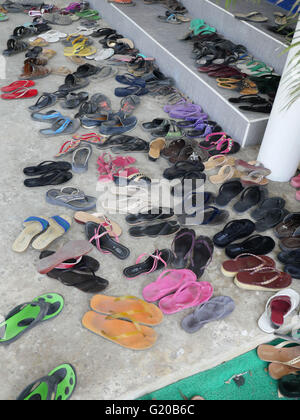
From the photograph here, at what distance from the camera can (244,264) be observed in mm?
2111

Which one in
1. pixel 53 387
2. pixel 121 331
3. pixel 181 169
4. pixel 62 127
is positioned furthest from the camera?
pixel 62 127

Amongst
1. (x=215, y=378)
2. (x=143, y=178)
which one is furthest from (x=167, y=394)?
(x=143, y=178)

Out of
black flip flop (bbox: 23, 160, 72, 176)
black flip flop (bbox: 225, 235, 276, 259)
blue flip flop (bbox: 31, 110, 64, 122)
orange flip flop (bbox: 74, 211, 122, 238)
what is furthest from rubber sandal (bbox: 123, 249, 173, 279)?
blue flip flop (bbox: 31, 110, 64, 122)

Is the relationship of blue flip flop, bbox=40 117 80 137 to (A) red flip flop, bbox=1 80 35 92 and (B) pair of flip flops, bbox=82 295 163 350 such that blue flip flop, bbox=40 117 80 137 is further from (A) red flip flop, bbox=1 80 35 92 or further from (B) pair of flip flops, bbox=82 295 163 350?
(B) pair of flip flops, bbox=82 295 163 350

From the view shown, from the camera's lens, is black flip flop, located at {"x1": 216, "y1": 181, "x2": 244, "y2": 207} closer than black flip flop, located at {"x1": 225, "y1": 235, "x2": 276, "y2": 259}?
No

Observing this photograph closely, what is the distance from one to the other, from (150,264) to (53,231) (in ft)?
2.05

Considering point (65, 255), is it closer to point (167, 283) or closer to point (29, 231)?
point (29, 231)

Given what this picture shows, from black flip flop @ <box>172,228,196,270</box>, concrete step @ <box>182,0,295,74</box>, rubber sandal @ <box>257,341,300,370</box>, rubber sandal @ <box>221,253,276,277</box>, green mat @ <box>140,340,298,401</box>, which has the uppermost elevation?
concrete step @ <box>182,0,295,74</box>

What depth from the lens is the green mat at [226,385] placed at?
1.66 metres

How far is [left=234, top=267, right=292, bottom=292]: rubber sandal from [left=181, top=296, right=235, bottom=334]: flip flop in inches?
5.3

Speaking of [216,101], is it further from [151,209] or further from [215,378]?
[215,378]

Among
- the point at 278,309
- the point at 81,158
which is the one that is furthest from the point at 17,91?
the point at 278,309

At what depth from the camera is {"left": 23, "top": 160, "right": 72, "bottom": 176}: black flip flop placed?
268 centimetres

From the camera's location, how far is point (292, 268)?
83.0 inches
